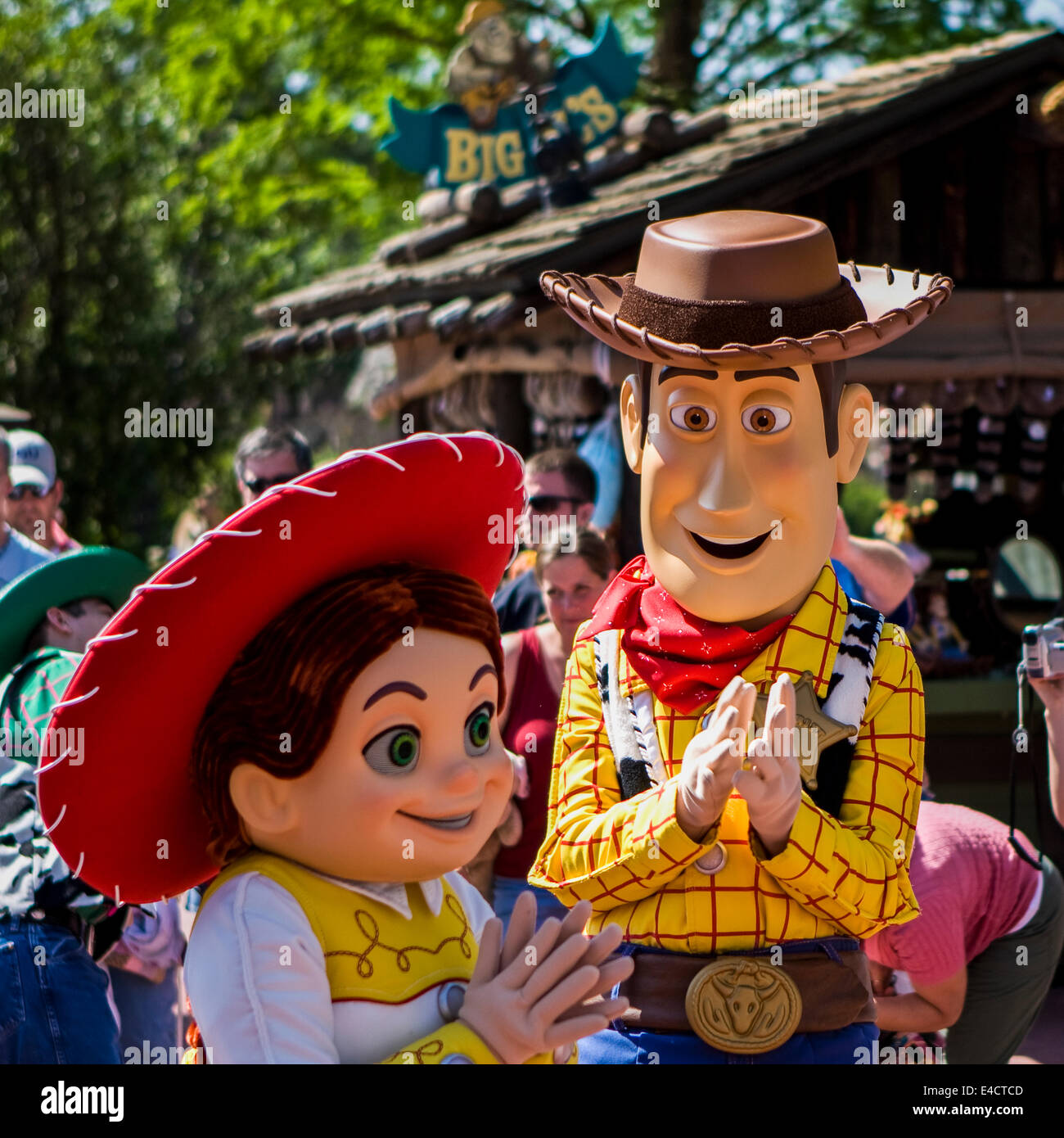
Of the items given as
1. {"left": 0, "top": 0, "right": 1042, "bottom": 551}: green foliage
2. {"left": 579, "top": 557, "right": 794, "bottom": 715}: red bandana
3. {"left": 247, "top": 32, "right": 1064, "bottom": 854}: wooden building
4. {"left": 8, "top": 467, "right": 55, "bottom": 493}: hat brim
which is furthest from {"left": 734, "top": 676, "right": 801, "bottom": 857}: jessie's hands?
{"left": 0, "top": 0, "right": 1042, "bottom": 551}: green foliage

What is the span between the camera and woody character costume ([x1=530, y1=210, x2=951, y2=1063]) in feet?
7.43

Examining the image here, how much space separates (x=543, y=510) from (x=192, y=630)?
271cm

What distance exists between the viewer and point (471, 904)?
231 cm

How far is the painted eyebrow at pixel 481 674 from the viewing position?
2137 millimetres

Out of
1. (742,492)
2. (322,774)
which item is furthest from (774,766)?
(322,774)

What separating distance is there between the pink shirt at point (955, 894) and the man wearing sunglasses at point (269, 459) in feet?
7.06

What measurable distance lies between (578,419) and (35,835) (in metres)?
3.62

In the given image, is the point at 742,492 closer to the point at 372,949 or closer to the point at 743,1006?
the point at 743,1006

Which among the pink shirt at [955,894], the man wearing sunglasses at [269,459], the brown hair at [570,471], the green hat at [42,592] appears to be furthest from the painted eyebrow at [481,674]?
the man wearing sunglasses at [269,459]

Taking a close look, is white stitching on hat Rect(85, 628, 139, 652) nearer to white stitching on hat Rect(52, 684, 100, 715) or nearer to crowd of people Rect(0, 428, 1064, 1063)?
white stitching on hat Rect(52, 684, 100, 715)

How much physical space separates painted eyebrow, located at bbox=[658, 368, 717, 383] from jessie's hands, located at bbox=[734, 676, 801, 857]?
56cm

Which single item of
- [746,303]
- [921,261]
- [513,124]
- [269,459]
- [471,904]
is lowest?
[471,904]

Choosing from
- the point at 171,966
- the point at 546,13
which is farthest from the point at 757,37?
the point at 171,966
